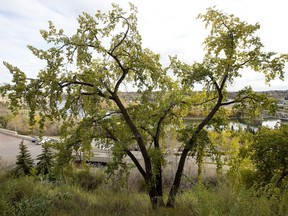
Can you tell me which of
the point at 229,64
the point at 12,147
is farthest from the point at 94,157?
the point at 229,64

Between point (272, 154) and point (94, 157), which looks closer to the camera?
point (272, 154)

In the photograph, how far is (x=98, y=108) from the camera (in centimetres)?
687

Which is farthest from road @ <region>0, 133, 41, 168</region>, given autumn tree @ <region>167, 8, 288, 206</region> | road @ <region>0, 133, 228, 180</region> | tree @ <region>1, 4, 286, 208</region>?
autumn tree @ <region>167, 8, 288, 206</region>

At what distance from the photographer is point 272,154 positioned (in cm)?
569

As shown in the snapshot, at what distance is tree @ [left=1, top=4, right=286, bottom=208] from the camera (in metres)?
5.82

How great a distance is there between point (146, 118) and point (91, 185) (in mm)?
7656

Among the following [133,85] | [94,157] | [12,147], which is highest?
[133,85]

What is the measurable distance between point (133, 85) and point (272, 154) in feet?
12.1

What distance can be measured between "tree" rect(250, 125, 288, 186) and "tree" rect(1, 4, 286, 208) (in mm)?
756

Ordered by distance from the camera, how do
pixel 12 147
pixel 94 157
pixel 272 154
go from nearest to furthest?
1. pixel 272 154
2. pixel 94 157
3. pixel 12 147

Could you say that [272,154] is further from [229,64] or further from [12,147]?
[12,147]

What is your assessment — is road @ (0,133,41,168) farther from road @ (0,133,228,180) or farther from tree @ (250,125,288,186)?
tree @ (250,125,288,186)

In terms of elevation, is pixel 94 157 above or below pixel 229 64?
below

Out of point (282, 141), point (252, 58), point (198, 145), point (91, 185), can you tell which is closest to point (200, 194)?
point (282, 141)
